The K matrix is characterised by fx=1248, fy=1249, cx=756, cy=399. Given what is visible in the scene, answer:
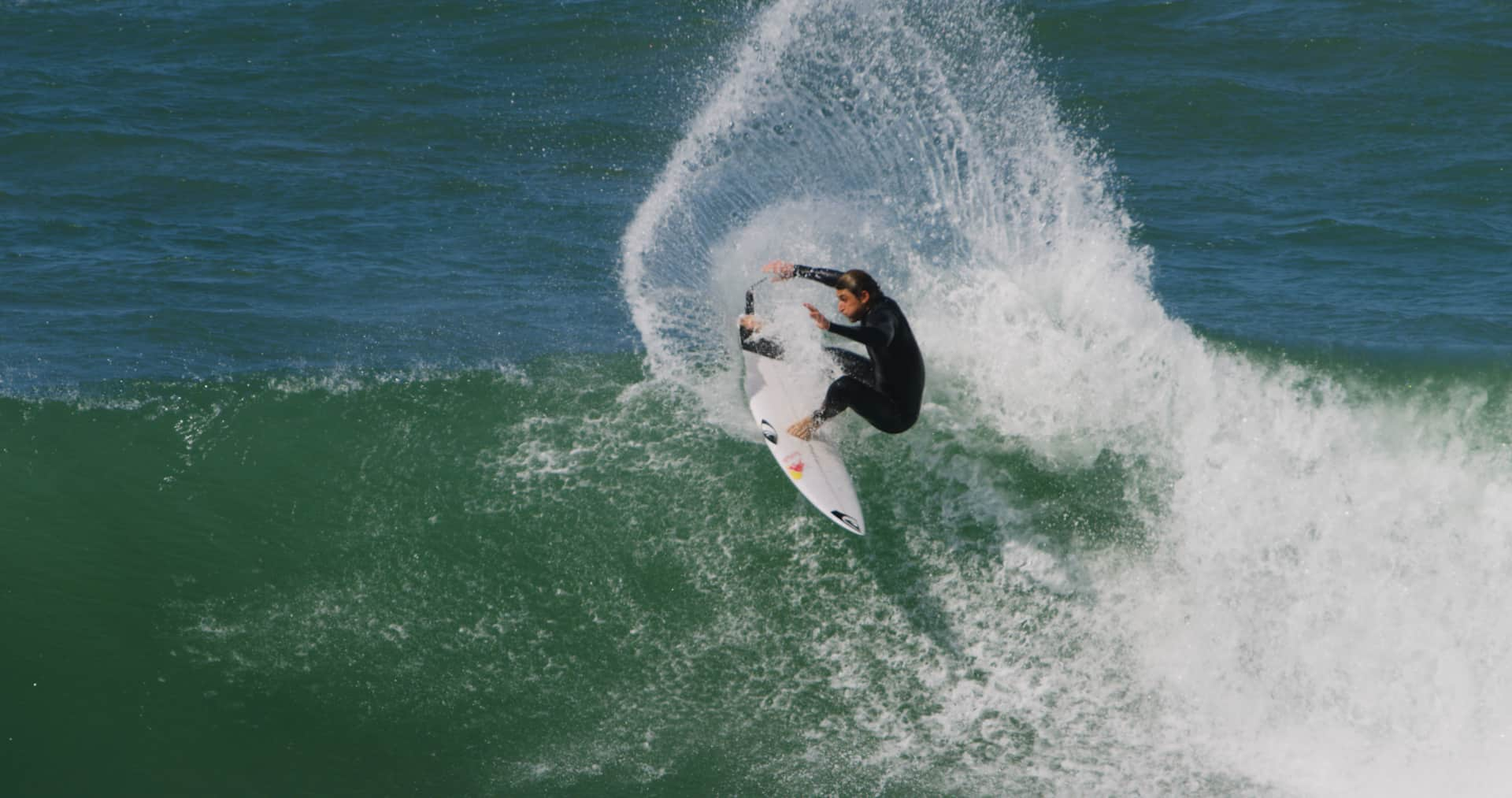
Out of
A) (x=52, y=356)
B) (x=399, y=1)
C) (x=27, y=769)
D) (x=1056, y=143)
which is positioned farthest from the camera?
(x=399, y=1)

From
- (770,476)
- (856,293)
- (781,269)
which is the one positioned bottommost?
(770,476)

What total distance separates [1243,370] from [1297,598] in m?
1.72

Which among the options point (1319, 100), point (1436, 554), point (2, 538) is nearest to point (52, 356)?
point (2, 538)

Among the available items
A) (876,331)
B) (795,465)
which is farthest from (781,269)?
(795,465)

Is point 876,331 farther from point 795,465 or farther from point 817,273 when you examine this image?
point 795,465

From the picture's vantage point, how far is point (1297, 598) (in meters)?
8.06

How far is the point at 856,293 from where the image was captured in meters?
7.69

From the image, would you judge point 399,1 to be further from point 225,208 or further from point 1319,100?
point 1319,100

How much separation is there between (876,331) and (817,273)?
83 cm

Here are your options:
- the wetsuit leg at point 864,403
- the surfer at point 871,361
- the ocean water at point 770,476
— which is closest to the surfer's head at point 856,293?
the surfer at point 871,361

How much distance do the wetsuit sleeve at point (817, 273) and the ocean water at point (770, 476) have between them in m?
0.93

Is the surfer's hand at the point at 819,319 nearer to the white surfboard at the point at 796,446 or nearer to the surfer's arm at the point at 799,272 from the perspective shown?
the surfer's arm at the point at 799,272

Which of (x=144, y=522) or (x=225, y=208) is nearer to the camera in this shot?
(x=144, y=522)

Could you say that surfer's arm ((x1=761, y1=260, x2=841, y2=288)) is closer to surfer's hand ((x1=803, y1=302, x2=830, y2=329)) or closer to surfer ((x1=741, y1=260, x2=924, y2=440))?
surfer ((x1=741, y1=260, x2=924, y2=440))
